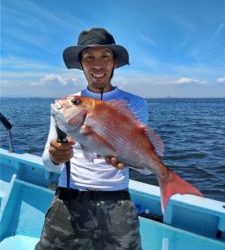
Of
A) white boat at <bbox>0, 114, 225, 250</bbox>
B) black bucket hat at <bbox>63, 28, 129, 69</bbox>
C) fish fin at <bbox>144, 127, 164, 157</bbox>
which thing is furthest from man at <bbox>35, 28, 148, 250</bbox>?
white boat at <bbox>0, 114, 225, 250</bbox>

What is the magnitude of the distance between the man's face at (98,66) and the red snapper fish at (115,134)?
23.1 inches

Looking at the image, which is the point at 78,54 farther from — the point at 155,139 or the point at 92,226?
→ the point at 92,226

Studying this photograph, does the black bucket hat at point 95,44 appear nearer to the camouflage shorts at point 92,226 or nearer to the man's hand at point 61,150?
the man's hand at point 61,150

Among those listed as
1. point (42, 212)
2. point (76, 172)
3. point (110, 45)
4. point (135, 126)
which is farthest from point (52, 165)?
point (42, 212)

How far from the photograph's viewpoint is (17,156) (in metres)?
5.10

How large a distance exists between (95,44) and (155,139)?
0.97m

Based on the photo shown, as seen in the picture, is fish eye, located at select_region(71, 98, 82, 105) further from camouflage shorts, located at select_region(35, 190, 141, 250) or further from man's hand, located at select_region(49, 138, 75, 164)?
camouflage shorts, located at select_region(35, 190, 141, 250)

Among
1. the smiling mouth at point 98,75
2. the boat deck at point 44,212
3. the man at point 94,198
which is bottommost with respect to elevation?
the boat deck at point 44,212

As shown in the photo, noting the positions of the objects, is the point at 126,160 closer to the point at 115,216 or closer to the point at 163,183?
the point at 163,183

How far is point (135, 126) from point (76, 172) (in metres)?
0.78

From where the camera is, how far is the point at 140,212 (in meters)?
4.09

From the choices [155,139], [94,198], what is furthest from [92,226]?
[155,139]

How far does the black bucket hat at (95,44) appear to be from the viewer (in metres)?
2.95

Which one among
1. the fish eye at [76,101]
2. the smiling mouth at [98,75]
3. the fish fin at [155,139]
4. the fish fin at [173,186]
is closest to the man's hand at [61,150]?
the fish eye at [76,101]
